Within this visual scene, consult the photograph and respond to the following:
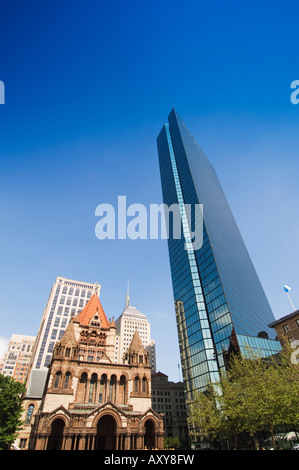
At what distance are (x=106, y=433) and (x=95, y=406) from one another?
13.7ft

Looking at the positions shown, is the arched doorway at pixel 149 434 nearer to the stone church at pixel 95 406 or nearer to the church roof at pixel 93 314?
the stone church at pixel 95 406

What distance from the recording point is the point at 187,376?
66562 millimetres

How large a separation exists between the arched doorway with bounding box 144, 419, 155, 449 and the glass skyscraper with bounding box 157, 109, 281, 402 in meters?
20.9

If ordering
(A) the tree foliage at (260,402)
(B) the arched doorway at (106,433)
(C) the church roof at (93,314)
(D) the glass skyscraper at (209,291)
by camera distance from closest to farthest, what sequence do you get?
(A) the tree foliage at (260,402)
(B) the arched doorway at (106,433)
(C) the church roof at (93,314)
(D) the glass skyscraper at (209,291)

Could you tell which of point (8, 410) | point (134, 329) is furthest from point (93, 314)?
point (134, 329)

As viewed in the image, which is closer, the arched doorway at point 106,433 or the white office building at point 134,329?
the arched doorway at point 106,433

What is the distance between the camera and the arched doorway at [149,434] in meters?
34.9

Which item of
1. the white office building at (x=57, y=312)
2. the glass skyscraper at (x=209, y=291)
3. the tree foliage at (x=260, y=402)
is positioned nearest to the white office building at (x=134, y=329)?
the white office building at (x=57, y=312)

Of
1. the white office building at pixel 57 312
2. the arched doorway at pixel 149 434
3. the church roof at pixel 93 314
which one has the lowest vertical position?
the arched doorway at pixel 149 434

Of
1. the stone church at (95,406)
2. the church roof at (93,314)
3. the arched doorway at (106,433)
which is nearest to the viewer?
the stone church at (95,406)

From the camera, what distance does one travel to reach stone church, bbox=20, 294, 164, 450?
3106cm
